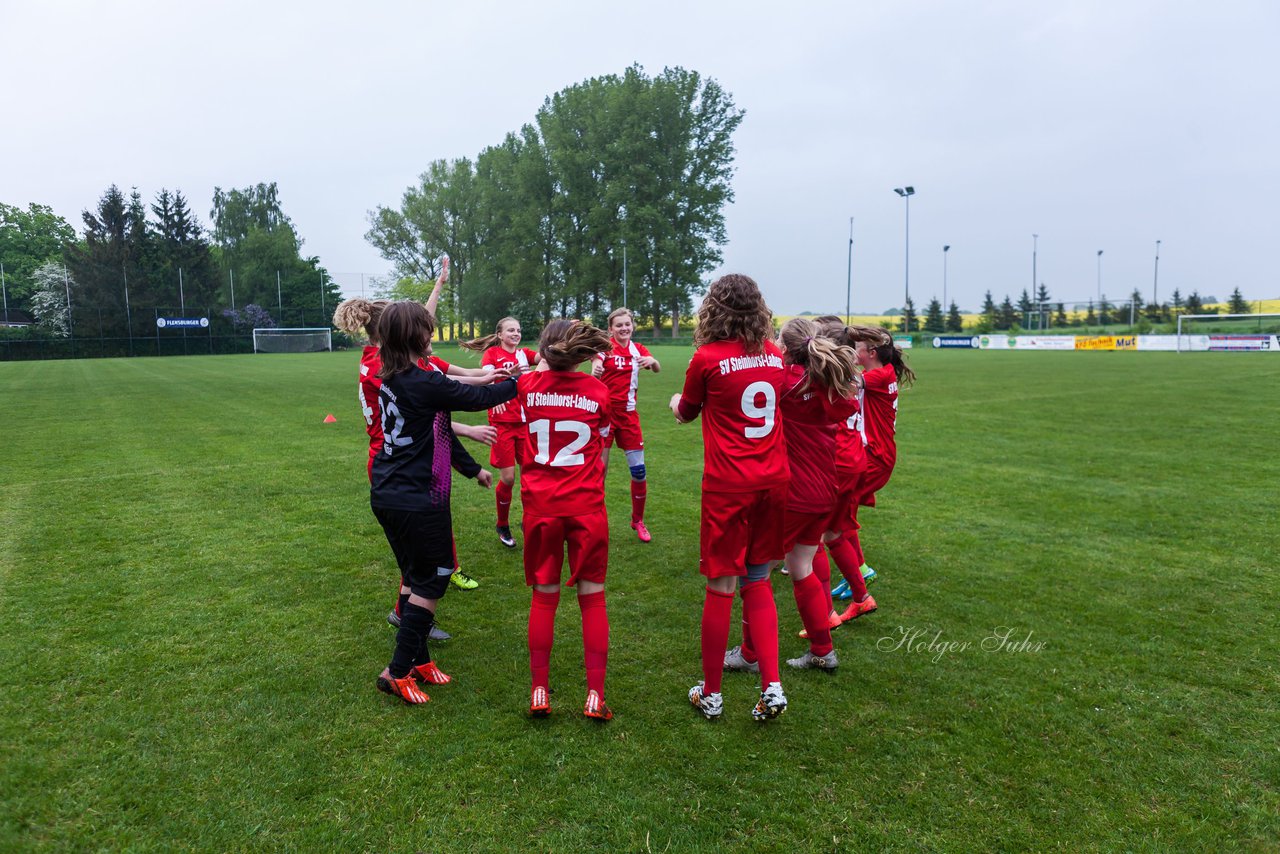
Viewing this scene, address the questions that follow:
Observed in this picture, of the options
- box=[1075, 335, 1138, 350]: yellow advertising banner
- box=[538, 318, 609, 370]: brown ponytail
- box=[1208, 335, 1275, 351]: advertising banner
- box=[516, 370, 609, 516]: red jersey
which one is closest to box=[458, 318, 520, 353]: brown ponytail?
box=[538, 318, 609, 370]: brown ponytail

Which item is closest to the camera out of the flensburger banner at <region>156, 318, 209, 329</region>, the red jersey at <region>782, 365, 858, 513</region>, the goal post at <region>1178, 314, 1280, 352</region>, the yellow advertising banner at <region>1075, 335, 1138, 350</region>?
the red jersey at <region>782, 365, 858, 513</region>

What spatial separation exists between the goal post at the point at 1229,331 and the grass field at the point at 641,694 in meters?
43.8

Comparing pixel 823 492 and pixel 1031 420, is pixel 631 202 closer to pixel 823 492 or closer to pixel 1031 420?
pixel 1031 420

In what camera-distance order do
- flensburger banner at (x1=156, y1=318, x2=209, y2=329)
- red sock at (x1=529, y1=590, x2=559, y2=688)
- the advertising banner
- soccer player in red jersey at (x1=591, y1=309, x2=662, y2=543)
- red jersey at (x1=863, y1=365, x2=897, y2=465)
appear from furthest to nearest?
flensburger banner at (x1=156, y1=318, x2=209, y2=329), the advertising banner, soccer player in red jersey at (x1=591, y1=309, x2=662, y2=543), red jersey at (x1=863, y1=365, x2=897, y2=465), red sock at (x1=529, y1=590, x2=559, y2=688)

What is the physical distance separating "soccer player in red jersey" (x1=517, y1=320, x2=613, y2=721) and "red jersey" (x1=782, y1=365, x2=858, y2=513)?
39.9 inches

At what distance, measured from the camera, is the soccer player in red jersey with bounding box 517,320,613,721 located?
11.5 feet

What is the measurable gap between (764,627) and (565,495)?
116 centimetres

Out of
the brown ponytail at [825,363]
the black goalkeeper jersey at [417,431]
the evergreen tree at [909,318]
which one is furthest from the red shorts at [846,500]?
the evergreen tree at [909,318]

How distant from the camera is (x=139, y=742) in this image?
3359 mm

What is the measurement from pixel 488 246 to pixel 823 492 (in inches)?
2898

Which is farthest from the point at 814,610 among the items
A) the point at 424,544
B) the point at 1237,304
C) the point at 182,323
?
the point at 1237,304

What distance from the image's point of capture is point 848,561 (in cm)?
476

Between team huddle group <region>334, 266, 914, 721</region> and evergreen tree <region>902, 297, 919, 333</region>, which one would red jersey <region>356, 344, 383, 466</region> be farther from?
evergreen tree <region>902, 297, 919, 333</region>

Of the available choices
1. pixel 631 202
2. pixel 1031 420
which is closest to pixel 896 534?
pixel 1031 420
